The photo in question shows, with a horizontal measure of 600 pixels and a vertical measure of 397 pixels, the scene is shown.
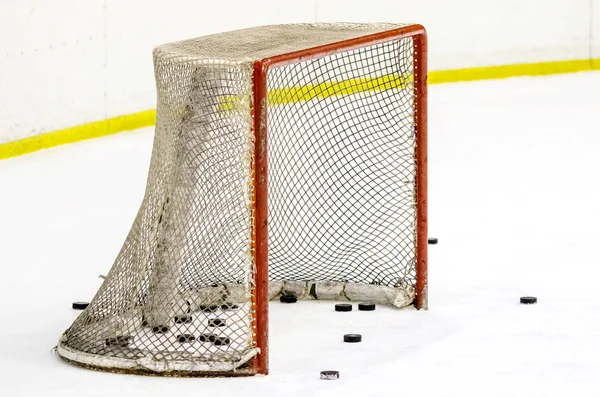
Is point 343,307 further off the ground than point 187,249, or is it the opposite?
point 187,249

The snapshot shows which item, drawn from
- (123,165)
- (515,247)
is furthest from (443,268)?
(123,165)

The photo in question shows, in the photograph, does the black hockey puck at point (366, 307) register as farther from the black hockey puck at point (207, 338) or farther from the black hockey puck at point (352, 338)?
the black hockey puck at point (207, 338)

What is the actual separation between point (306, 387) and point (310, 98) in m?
1.81

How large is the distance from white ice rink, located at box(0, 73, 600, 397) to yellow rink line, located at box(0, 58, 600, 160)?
0.10m

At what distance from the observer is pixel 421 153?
557cm

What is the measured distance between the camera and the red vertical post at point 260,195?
459cm

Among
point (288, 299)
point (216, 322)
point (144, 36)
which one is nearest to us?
point (216, 322)

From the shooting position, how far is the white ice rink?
4.71m

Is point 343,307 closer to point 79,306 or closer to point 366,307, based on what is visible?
point 366,307

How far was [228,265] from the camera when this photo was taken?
5.04 meters

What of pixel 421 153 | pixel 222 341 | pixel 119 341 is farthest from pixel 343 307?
pixel 119 341

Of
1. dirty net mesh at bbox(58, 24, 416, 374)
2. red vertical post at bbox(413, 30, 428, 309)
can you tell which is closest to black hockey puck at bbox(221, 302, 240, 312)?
dirty net mesh at bbox(58, 24, 416, 374)

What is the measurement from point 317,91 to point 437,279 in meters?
0.84

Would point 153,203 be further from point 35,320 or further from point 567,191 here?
point 567,191
